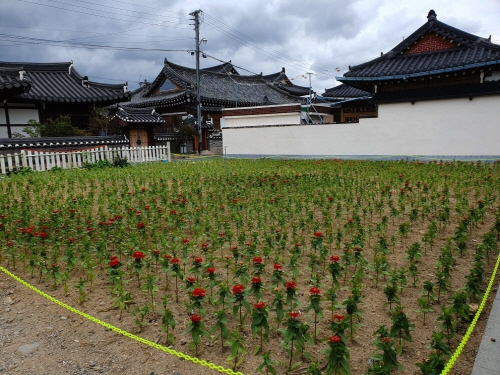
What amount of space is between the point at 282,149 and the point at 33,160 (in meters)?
13.0

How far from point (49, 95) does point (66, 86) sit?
194 centimetres

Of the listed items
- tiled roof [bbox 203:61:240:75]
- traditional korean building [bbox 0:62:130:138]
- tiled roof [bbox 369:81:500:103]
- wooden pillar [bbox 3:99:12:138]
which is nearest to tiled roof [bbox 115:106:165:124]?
traditional korean building [bbox 0:62:130:138]

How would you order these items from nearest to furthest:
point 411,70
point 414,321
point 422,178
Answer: point 414,321, point 422,178, point 411,70

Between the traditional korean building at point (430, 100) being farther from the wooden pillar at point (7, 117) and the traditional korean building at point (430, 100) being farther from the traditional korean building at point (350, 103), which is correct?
the wooden pillar at point (7, 117)

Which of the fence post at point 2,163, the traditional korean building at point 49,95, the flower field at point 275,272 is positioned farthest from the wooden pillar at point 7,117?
the flower field at point 275,272

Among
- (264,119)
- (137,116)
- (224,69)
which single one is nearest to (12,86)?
(137,116)

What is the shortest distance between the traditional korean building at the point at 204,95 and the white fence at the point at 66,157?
10.7 m

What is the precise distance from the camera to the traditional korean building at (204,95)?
96.7 ft

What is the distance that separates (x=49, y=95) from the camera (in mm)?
18453

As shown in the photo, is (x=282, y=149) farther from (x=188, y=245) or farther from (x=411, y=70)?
(x=188, y=245)

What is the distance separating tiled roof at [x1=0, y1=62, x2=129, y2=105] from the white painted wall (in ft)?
31.8

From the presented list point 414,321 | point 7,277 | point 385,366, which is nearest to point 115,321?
point 7,277

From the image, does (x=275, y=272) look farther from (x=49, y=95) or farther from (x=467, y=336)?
(x=49, y=95)

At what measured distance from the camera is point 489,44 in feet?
47.1
